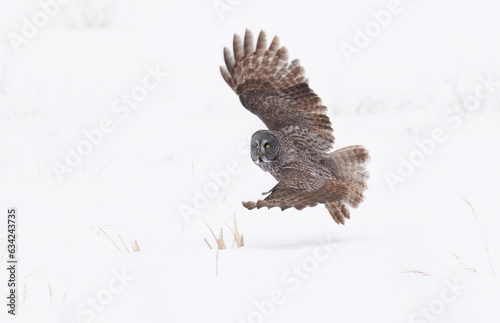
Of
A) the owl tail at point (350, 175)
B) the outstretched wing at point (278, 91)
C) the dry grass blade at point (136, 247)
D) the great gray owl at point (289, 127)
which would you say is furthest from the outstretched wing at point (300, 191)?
the dry grass blade at point (136, 247)

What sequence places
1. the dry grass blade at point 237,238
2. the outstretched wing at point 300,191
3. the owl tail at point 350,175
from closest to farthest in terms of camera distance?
1. the outstretched wing at point 300,191
2. the dry grass blade at point 237,238
3. the owl tail at point 350,175

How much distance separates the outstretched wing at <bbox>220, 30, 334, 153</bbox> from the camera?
3.34 meters

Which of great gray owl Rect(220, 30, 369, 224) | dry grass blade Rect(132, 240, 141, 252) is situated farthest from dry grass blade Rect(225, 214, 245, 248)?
dry grass blade Rect(132, 240, 141, 252)

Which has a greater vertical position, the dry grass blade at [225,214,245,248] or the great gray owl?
the great gray owl

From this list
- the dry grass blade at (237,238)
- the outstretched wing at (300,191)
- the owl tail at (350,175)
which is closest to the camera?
the outstretched wing at (300,191)

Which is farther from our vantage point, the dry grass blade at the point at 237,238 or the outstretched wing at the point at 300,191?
the dry grass blade at the point at 237,238

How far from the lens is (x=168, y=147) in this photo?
16.6ft

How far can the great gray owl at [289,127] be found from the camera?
3186 mm

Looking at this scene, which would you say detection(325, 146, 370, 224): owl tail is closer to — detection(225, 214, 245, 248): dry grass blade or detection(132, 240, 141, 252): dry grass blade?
detection(225, 214, 245, 248): dry grass blade

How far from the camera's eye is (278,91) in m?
3.41

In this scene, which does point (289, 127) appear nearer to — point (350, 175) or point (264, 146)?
point (264, 146)

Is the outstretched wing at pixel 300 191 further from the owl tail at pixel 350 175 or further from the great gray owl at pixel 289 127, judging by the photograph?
the owl tail at pixel 350 175

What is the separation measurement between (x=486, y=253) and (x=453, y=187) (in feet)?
3.26

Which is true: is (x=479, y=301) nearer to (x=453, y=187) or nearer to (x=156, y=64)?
(x=453, y=187)
